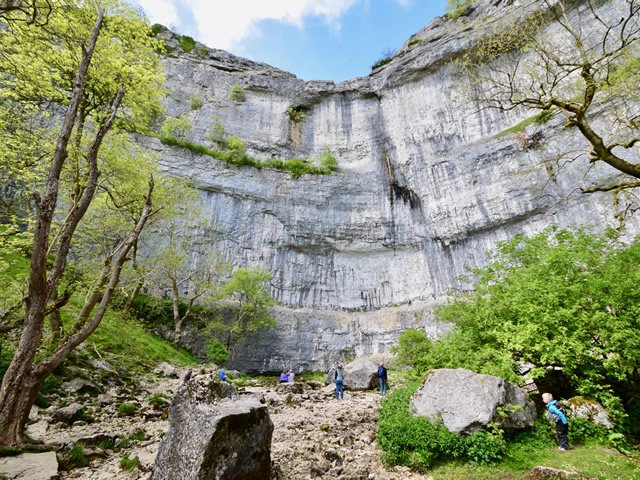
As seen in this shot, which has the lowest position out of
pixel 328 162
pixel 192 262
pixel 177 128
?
pixel 192 262

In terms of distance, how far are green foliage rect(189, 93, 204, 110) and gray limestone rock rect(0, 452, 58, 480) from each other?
4076 cm

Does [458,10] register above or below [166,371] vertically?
above

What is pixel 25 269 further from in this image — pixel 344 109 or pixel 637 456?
pixel 344 109

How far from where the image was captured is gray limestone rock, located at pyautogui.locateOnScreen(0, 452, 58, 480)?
570 cm

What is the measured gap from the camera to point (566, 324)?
9.56 meters

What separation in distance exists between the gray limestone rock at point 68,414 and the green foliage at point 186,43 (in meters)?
46.3

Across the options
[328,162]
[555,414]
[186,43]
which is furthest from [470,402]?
[186,43]

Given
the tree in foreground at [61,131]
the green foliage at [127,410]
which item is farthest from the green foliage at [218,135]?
the green foliage at [127,410]

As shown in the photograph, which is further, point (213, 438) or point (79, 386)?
point (79, 386)

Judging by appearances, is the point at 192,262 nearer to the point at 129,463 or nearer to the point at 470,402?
the point at 129,463

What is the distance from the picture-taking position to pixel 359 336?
111 ft

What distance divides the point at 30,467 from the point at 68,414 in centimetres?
313

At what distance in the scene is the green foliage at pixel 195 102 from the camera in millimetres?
40938

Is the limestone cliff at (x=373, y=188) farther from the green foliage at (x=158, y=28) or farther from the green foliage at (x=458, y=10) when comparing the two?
the green foliage at (x=158, y=28)
